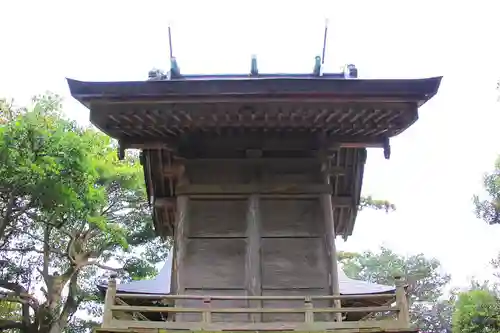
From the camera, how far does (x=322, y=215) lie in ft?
25.4

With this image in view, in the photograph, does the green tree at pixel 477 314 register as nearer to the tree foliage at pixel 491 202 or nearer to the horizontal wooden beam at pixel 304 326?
the tree foliage at pixel 491 202

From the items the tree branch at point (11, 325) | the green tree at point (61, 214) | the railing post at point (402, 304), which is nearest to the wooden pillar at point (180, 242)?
the railing post at point (402, 304)

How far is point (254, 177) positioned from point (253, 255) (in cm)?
140

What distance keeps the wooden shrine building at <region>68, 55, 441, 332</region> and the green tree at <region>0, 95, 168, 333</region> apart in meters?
10.6

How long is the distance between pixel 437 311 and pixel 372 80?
149 feet

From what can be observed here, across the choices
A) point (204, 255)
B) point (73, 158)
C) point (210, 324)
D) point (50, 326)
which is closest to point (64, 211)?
point (73, 158)

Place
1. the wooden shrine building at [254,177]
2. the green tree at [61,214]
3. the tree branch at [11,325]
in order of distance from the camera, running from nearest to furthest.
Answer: the wooden shrine building at [254,177]
the green tree at [61,214]
the tree branch at [11,325]

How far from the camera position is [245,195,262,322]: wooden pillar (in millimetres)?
7090

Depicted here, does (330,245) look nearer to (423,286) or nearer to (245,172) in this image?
(245,172)

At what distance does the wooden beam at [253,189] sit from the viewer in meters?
7.94

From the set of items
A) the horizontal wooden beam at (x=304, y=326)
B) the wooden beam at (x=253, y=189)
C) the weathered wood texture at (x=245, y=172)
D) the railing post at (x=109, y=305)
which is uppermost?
the weathered wood texture at (x=245, y=172)

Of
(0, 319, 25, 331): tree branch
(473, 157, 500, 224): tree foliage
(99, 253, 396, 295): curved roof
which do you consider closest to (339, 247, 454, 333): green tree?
(473, 157, 500, 224): tree foliage

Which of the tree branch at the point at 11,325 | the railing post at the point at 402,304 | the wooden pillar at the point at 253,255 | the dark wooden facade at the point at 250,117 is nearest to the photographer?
the railing post at the point at 402,304

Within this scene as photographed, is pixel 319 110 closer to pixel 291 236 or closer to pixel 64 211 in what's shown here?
pixel 291 236
